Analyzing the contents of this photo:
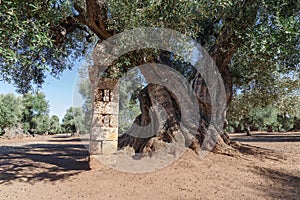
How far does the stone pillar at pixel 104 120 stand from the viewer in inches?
239

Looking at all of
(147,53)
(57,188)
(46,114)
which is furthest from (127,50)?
(46,114)

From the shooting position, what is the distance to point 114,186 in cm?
498

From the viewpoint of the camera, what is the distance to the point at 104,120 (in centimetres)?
615

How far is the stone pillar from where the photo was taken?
606 cm

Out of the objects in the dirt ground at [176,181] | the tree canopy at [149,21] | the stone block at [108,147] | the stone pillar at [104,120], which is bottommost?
the dirt ground at [176,181]

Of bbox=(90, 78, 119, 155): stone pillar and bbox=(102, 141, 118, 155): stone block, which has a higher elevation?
bbox=(90, 78, 119, 155): stone pillar

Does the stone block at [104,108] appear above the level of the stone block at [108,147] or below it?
above

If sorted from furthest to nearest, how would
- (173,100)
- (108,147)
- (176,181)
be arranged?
(173,100), (108,147), (176,181)

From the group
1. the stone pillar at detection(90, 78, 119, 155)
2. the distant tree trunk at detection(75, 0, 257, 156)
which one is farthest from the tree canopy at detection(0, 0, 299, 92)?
the stone pillar at detection(90, 78, 119, 155)

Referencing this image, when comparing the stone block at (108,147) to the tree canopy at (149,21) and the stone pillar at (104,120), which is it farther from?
the tree canopy at (149,21)

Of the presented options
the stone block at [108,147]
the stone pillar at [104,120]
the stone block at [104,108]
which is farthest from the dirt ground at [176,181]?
the stone block at [104,108]

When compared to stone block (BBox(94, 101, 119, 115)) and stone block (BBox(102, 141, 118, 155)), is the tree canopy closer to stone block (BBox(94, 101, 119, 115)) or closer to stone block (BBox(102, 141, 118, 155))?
stone block (BBox(94, 101, 119, 115))

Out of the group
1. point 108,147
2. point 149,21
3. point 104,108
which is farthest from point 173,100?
point 149,21

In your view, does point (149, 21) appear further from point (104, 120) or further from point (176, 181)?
point (176, 181)
